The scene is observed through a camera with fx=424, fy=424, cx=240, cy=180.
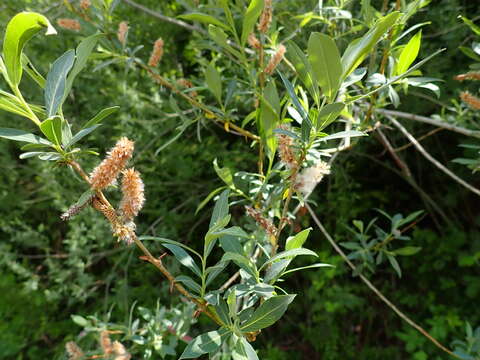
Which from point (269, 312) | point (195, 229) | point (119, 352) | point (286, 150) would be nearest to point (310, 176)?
point (286, 150)

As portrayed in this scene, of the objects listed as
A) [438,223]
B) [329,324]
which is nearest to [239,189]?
[329,324]

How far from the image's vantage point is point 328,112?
534 millimetres

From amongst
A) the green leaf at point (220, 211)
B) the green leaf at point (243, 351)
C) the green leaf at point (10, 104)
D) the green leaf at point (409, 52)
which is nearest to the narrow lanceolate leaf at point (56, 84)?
the green leaf at point (10, 104)

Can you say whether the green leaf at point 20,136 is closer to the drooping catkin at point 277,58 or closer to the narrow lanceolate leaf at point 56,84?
the narrow lanceolate leaf at point 56,84

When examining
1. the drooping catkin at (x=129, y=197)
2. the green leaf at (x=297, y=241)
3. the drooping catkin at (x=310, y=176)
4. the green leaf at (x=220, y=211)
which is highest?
the drooping catkin at (x=129, y=197)

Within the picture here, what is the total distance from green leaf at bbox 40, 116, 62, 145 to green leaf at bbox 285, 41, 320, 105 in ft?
1.02

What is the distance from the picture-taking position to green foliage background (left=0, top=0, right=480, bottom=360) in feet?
6.33

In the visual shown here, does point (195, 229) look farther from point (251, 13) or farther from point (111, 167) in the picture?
point (111, 167)

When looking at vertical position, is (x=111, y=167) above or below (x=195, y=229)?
above

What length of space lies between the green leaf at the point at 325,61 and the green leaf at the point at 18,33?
0.28 metres

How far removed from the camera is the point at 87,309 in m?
2.32

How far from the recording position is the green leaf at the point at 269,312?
21.1 inches

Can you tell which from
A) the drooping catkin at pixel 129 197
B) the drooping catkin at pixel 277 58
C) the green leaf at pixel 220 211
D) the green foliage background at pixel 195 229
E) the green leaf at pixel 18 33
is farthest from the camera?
the green foliage background at pixel 195 229

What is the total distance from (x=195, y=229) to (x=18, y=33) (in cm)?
196
